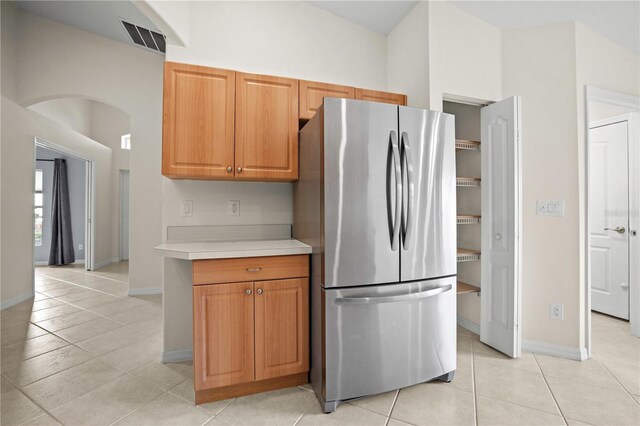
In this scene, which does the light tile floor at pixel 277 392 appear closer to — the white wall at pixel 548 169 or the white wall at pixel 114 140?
the white wall at pixel 548 169

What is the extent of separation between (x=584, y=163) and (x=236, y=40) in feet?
9.71

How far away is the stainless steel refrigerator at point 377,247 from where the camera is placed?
1.74 m

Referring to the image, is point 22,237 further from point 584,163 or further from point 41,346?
point 584,163

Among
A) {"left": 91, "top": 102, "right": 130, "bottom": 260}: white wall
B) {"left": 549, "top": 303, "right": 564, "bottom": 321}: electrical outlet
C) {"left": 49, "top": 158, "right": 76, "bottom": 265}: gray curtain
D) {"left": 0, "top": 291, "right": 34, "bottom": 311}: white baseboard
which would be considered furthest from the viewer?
{"left": 91, "top": 102, "right": 130, "bottom": 260}: white wall

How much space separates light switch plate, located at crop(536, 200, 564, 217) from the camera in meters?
2.41

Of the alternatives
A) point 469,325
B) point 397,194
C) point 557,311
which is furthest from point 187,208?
point 557,311

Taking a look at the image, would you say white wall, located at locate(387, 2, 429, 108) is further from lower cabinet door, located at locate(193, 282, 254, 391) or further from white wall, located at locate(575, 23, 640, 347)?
lower cabinet door, located at locate(193, 282, 254, 391)

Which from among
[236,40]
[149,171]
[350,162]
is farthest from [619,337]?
[149,171]

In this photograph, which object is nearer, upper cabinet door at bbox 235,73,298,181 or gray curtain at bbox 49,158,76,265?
upper cabinet door at bbox 235,73,298,181

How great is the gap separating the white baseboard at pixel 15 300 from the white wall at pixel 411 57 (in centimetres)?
491

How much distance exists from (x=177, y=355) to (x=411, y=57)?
314 cm

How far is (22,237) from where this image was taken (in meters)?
3.79

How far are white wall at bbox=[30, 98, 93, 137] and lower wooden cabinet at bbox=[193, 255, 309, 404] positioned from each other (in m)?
4.35

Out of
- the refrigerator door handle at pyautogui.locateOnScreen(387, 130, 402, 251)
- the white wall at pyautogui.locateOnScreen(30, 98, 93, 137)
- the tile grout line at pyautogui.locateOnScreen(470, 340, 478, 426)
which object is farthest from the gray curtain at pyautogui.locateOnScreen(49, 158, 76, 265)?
the tile grout line at pyautogui.locateOnScreen(470, 340, 478, 426)
